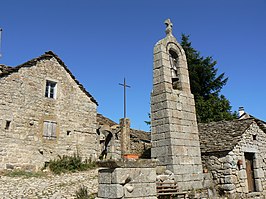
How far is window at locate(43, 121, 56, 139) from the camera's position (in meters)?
13.7

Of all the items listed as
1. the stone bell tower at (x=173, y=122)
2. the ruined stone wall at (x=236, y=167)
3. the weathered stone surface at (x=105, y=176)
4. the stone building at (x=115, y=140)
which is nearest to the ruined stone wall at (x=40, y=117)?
the stone building at (x=115, y=140)

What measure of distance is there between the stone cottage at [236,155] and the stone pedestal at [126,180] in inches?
157

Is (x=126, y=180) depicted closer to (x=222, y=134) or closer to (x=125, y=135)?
(x=222, y=134)

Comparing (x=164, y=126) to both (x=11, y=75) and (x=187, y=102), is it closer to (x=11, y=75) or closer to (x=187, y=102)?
(x=187, y=102)

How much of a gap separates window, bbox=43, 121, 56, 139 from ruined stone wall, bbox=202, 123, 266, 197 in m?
7.90

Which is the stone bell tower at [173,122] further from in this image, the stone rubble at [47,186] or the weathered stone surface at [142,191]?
the stone rubble at [47,186]

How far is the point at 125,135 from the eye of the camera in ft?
55.7

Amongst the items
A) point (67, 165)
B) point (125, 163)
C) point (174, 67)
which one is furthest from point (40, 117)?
point (125, 163)

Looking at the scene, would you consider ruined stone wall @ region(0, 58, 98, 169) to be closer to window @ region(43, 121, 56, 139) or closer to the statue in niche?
window @ region(43, 121, 56, 139)

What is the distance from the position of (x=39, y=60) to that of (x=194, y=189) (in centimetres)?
1037

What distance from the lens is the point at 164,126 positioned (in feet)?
25.1

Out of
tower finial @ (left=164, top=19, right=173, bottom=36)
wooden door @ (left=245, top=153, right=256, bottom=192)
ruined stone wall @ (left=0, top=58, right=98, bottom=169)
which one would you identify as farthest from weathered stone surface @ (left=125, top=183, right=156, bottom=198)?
ruined stone wall @ (left=0, top=58, right=98, bottom=169)

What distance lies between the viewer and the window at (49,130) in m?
13.7

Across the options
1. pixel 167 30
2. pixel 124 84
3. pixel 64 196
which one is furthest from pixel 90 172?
pixel 124 84
